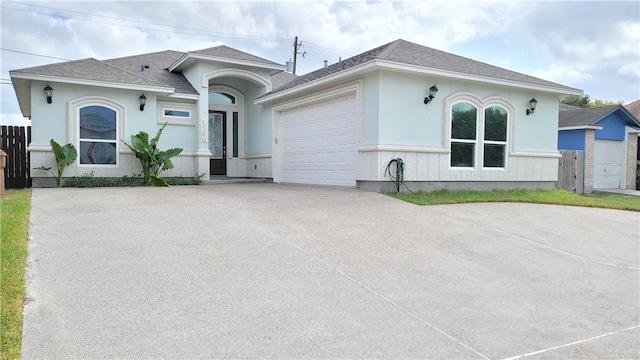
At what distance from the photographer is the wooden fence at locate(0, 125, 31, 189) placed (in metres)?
12.2

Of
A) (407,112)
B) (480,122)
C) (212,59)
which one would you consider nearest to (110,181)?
(212,59)

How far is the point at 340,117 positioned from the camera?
1225cm

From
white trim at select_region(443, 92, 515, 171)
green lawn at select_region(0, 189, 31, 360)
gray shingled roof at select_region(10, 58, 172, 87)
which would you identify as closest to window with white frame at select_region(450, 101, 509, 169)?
white trim at select_region(443, 92, 515, 171)

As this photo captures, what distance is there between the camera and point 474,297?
14.3 ft

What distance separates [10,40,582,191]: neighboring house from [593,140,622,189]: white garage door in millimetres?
6562

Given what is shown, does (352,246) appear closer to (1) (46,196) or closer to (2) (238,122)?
(1) (46,196)

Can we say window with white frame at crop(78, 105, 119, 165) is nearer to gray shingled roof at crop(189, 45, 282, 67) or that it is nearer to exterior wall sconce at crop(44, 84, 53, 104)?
exterior wall sconce at crop(44, 84, 53, 104)

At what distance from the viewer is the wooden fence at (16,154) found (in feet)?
40.0

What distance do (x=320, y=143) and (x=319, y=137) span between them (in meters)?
0.20

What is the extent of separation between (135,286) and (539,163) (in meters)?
13.0

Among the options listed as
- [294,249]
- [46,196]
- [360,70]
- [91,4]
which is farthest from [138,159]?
[91,4]

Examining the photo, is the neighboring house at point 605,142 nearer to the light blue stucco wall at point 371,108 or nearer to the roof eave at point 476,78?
the roof eave at point 476,78

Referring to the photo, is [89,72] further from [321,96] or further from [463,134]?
[463,134]

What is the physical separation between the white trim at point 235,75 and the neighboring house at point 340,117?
0.04 meters
